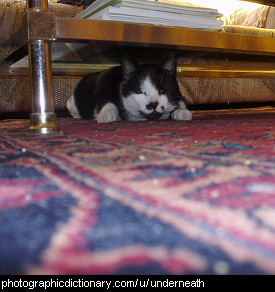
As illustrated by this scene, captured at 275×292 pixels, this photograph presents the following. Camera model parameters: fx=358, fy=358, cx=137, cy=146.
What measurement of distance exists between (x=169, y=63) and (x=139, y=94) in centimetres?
20

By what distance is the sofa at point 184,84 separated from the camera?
2.02 metres

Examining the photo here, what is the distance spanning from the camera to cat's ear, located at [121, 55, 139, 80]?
152 cm

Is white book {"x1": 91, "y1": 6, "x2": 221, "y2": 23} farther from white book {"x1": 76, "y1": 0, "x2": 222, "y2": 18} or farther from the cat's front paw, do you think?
the cat's front paw

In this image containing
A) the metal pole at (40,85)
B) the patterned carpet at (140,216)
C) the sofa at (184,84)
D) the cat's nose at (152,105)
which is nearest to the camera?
the patterned carpet at (140,216)

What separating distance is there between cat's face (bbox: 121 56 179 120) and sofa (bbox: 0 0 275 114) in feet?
1.10

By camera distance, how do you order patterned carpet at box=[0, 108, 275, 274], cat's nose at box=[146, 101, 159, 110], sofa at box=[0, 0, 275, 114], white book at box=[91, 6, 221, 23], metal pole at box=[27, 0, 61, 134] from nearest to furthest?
patterned carpet at box=[0, 108, 275, 274]
metal pole at box=[27, 0, 61, 134]
white book at box=[91, 6, 221, 23]
cat's nose at box=[146, 101, 159, 110]
sofa at box=[0, 0, 275, 114]

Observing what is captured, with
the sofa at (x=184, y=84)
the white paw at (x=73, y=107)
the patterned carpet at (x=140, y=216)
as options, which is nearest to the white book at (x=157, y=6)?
the sofa at (x=184, y=84)

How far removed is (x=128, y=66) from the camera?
1544mm

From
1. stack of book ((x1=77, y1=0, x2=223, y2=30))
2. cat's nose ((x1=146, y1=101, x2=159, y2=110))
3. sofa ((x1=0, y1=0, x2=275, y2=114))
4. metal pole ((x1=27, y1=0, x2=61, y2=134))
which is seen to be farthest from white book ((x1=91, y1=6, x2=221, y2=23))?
sofa ((x1=0, y1=0, x2=275, y2=114))

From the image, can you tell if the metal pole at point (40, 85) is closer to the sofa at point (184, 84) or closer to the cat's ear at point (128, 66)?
the cat's ear at point (128, 66)

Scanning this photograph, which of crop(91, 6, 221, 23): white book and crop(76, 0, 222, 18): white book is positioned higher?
crop(76, 0, 222, 18): white book

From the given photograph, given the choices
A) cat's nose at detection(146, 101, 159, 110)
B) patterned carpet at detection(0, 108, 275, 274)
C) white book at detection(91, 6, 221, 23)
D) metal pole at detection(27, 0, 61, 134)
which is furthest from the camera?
cat's nose at detection(146, 101, 159, 110)

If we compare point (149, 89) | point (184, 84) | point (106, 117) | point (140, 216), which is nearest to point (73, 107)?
point (106, 117)
